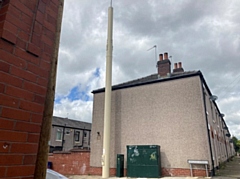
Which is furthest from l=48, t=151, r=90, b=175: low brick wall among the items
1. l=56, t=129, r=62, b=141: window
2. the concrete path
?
l=56, t=129, r=62, b=141: window

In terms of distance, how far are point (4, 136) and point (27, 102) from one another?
29cm

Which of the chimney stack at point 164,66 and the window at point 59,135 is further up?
the chimney stack at point 164,66

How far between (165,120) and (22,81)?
469 inches

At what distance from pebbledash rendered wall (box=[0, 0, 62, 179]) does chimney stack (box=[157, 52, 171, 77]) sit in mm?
13331

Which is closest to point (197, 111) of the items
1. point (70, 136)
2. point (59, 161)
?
point (59, 161)

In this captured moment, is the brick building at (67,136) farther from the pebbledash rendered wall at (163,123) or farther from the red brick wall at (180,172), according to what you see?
the red brick wall at (180,172)

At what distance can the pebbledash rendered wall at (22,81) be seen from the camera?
136cm

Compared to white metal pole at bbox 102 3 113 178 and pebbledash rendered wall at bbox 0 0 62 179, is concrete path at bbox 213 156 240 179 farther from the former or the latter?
pebbledash rendered wall at bbox 0 0 62 179

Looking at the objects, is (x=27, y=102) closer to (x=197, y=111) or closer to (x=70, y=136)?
(x=197, y=111)

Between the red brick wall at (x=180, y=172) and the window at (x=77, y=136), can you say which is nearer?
the red brick wall at (x=180, y=172)

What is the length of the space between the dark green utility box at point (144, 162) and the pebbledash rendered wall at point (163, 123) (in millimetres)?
927

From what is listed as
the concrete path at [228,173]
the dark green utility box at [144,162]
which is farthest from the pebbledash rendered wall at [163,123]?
the concrete path at [228,173]

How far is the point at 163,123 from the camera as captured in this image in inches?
499

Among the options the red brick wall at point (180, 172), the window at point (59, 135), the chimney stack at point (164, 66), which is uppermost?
the chimney stack at point (164, 66)
